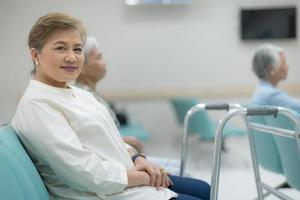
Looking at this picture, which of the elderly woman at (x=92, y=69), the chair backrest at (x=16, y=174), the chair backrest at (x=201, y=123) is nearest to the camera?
the chair backrest at (x=16, y=174)

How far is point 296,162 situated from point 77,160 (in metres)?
1.17

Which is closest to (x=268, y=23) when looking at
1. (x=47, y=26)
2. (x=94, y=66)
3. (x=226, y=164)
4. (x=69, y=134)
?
(x=226, y=164)

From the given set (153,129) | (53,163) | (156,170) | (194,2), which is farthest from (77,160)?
(194,2)

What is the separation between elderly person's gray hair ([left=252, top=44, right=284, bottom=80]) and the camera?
251 centimetres

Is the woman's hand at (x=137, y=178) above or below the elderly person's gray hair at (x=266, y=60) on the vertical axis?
below

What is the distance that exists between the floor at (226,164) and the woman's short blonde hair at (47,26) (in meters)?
1.15

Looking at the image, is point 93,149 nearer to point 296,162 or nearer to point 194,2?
point 296,162

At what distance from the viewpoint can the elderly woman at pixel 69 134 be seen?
106cm

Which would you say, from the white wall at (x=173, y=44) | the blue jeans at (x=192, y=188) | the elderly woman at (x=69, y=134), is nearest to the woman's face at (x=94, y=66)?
the elderly woman at (x=69, y=134)

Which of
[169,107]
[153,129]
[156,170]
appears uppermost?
[156,170]

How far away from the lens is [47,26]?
1.16 m

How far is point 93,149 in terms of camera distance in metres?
1.17

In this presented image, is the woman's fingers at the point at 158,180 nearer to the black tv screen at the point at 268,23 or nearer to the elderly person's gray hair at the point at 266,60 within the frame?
the elderly person's gray hair at the point at 266,60

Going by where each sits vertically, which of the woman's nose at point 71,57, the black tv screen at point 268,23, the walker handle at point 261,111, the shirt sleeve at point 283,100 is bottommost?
the shirt sleeve at point 283,100
